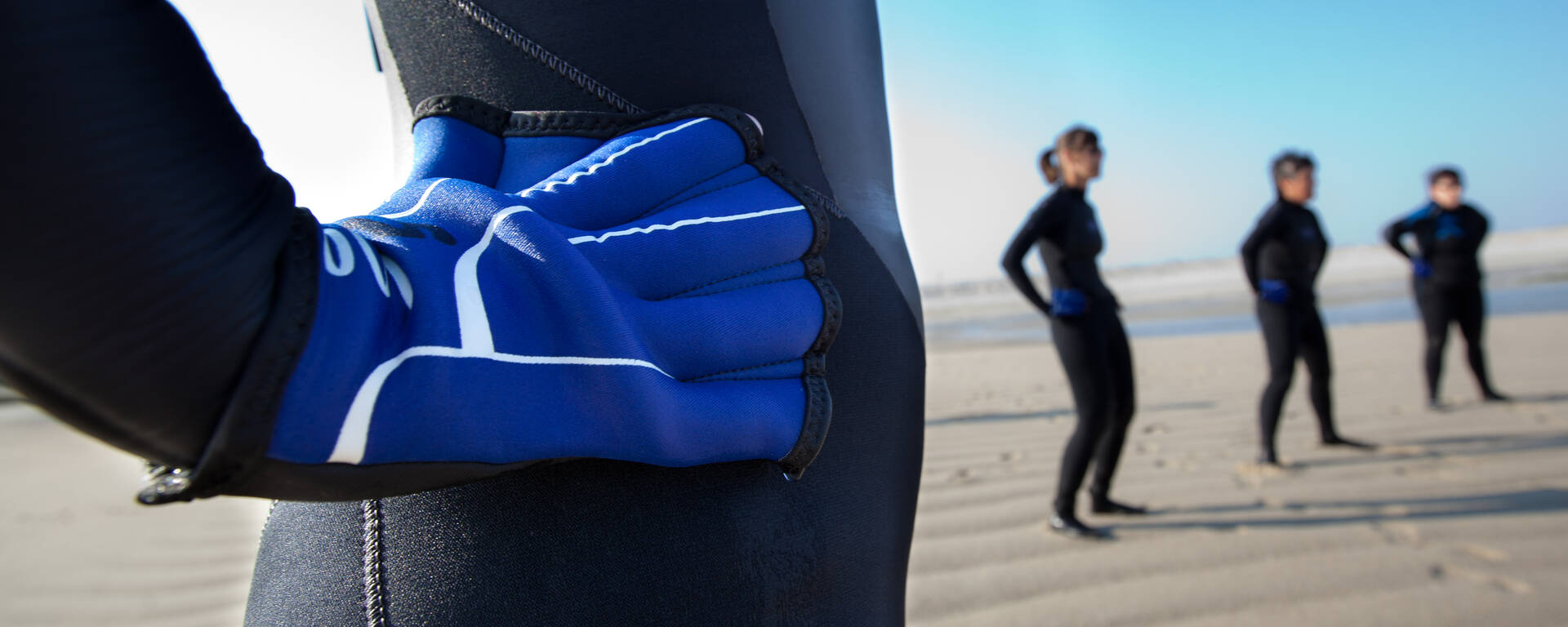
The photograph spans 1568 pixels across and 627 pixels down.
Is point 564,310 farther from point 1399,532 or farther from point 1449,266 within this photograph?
point 1449,266

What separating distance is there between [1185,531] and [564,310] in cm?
310

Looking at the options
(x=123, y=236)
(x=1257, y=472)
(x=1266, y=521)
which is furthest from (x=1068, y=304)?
(x=123, y=236)

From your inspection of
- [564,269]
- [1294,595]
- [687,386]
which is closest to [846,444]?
[687,386]

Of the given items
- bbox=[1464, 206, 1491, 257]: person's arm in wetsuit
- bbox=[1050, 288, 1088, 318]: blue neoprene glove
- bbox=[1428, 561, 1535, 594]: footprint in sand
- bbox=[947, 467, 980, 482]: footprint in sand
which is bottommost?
bbox=[947, 467, 980, 482]: footprint in sand

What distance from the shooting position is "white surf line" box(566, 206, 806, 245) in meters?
0.64

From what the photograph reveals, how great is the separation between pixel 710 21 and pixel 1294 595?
8.40 feet

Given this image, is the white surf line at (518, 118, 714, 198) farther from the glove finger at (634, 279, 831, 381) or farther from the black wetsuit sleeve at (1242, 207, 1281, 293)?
the black wetsuit sleeve at (1242, 207, 1281, 293)

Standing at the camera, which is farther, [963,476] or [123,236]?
[963,476]

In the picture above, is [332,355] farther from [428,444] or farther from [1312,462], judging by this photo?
[1312,462]

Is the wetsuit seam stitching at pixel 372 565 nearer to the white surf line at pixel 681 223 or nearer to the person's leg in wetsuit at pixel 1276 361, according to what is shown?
the white surf line at pixel 681 223

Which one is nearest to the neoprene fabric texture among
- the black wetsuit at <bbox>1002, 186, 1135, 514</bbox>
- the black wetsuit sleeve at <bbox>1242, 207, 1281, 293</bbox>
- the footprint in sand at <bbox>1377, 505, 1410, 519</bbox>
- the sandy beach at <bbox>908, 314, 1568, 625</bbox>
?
the sandy beach at <bbox>908, 314, 1568, 625</bbox>

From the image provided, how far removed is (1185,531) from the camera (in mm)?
3014

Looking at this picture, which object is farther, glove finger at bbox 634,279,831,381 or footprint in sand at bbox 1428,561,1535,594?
footprint in sand at bbox 1428,561,1535,594

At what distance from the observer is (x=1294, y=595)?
2391mm
